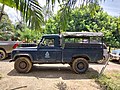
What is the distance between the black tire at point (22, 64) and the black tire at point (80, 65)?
2210mm

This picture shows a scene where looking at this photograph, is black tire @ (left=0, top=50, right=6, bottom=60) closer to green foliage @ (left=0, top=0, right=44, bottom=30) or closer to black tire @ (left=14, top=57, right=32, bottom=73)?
→ black tire @ (left=14, top=57, right=32, bottom=73)

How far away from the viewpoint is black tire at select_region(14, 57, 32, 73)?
364 inches

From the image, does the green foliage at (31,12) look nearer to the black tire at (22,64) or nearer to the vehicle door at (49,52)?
the vehicle door at (49,52)

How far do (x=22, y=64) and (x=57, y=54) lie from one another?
70.1 inches

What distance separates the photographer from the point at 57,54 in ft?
30.5

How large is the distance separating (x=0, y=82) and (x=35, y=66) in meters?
3.58

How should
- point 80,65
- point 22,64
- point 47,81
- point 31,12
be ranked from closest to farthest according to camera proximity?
point 31,12 → point 47,81 → point 22,64 → point 80,65

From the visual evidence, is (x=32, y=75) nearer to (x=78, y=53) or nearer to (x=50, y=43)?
(x=50, y=43)

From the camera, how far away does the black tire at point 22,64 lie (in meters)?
9.24

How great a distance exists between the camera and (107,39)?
63.8 ft

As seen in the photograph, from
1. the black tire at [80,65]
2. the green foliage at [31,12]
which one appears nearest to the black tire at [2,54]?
the black tire at [80,65]

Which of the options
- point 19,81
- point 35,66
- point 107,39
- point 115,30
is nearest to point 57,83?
point 19,81

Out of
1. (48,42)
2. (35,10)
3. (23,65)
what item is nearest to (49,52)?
(48,42)

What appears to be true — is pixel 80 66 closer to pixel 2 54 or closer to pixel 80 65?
pixel 80 65
